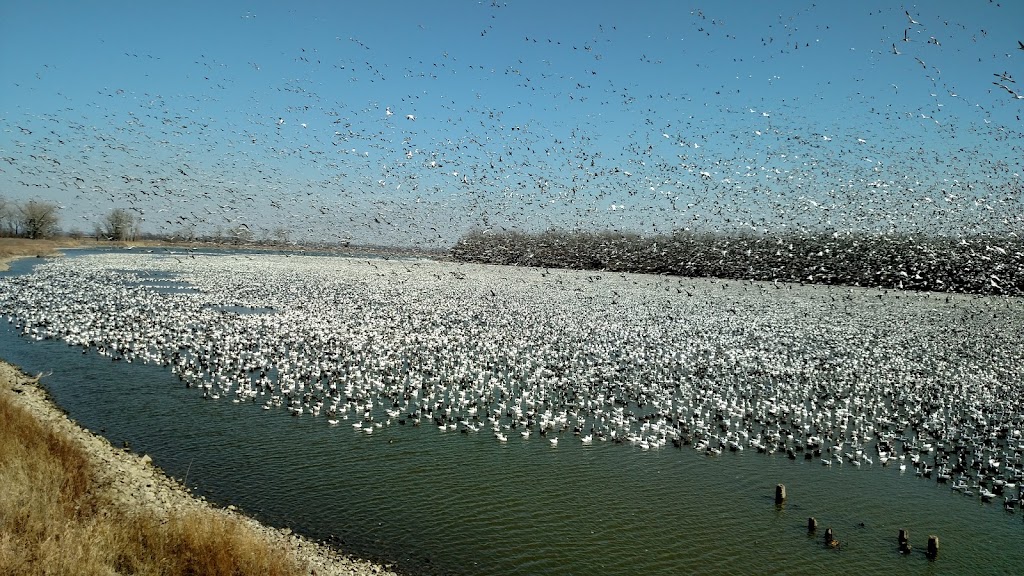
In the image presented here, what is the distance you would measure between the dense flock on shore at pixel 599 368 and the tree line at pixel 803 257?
5827 millimetres

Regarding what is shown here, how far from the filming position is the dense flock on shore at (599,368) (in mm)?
16062

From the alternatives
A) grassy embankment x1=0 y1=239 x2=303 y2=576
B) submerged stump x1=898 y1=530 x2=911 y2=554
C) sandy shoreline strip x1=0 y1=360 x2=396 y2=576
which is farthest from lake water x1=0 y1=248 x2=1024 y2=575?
grassy embankment x1=0 y1=239 x2=303 y2=576

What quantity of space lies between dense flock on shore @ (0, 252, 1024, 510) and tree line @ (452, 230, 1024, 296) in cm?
583

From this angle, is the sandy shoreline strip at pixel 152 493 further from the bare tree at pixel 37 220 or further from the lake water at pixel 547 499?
the bare tree at pixel 37 220

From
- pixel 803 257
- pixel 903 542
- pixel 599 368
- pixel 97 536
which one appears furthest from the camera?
pixel 803 257

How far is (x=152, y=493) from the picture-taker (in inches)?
431

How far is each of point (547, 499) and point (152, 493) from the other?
7561mm

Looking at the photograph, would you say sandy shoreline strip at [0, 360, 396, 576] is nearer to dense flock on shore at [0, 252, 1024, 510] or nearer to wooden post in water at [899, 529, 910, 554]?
dense flock on shore at [0, 252, 1024, 510]

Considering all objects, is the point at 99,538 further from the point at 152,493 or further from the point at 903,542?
the point at 903,542

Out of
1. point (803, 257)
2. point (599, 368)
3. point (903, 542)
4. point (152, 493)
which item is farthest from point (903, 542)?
point (803, 257)

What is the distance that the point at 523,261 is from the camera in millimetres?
123938

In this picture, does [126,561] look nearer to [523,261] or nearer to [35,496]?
[35,496]

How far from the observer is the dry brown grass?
700cm

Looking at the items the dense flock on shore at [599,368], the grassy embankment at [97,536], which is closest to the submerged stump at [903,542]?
the dense flock on shore at [599,368]
